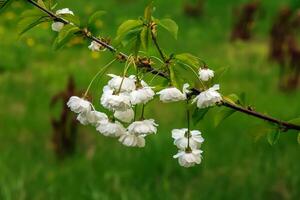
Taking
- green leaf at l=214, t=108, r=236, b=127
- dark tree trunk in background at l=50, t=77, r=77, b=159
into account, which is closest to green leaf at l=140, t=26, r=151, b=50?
green leaf at l=214, t=108, r=236, b=127

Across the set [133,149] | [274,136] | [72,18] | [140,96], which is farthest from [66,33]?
[133,149]

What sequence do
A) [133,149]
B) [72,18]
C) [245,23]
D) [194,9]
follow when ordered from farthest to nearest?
[194,9], [245,23], [133,149], [72,18]

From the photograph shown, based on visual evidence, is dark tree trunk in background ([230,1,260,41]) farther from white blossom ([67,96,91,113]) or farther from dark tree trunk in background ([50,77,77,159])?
white blossom ([67,96,91,113])

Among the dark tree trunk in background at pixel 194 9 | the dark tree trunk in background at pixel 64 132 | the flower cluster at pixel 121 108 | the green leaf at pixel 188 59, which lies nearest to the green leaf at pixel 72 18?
the flower cluster at pixel 121 108

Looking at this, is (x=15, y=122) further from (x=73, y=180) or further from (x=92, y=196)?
(x=92, y=196)

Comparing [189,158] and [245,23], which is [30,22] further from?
[245,23]

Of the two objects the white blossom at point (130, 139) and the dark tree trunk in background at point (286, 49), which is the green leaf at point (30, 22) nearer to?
the white blossom at point (130, 139)

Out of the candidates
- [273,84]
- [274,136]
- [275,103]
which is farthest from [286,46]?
[274,136]

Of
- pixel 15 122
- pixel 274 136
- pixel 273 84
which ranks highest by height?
pixel 273 84
